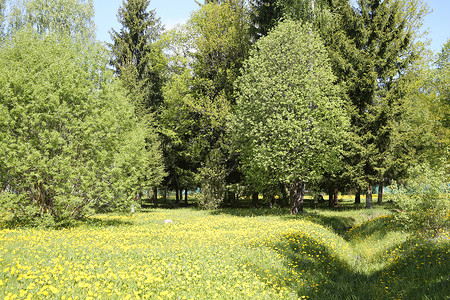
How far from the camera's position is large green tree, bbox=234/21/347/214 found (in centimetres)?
1997

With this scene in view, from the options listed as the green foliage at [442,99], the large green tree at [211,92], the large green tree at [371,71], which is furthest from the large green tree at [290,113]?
the green foliage at [442,99]

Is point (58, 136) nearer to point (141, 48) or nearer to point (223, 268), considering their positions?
point (223, 268)

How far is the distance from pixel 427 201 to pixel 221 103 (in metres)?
19.9

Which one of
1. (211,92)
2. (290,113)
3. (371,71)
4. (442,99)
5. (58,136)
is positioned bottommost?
(58,136)

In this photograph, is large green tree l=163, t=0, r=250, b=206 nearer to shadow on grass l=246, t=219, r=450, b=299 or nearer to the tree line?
the tree line

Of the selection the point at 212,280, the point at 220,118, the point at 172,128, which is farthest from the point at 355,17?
the point at 212,280

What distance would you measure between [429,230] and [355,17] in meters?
22.0

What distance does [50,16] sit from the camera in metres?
29.5

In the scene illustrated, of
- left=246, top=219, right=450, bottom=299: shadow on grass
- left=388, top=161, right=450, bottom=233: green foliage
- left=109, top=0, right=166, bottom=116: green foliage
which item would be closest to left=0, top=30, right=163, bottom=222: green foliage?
left=246, top=219, right=450, bottom=299: shadow on grass

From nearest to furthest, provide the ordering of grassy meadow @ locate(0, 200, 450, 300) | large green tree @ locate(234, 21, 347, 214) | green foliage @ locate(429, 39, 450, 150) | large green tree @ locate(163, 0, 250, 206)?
grassy meadow @ locate(0, 200, 450, 300) → large green tree @ locate(234, 21, 347, 214) → green foliage @ locate(429, 39, 450, 150) → large green tree @ locate(163, 0, 250, 206)

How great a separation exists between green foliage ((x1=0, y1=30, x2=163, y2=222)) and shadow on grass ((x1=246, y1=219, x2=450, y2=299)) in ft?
30.9

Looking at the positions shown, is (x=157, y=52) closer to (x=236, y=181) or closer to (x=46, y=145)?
(x=236, y=181)

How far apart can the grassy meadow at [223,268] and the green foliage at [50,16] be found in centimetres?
2560

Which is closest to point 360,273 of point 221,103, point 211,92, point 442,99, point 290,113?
point 290,113
